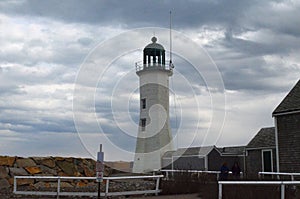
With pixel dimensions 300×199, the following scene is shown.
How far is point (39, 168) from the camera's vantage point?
19.2m

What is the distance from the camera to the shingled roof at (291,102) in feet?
74.0

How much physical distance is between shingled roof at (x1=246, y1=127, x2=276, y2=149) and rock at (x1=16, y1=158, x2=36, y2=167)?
14992 millimetres

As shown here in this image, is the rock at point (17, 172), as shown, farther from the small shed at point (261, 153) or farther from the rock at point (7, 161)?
the small shed at point (261, 153)

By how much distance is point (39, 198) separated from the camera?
1587cm

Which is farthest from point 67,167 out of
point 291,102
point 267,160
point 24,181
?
point 267,160

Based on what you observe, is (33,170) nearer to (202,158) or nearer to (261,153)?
(261,153)

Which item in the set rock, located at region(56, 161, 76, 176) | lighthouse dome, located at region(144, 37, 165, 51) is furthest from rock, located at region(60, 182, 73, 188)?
lighthouse dome, located at region(144, 37, 165, 51)

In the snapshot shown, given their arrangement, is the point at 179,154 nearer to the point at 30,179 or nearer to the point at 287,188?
the point at 30,179

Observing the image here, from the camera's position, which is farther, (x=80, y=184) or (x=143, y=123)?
(x=143, y=123)

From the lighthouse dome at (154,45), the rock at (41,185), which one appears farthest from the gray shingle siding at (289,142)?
the lighthouse dome at (154,45)

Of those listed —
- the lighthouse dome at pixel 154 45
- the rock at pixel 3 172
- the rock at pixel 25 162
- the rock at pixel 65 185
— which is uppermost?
the lighthouse dome at pixel 154 45

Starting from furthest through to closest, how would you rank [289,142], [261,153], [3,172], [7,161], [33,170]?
[261,153] < [289,142] < [33,170] < [7,161] < [3,172]

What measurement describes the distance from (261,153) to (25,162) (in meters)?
15.5

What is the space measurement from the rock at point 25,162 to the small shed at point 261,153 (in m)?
13.6
